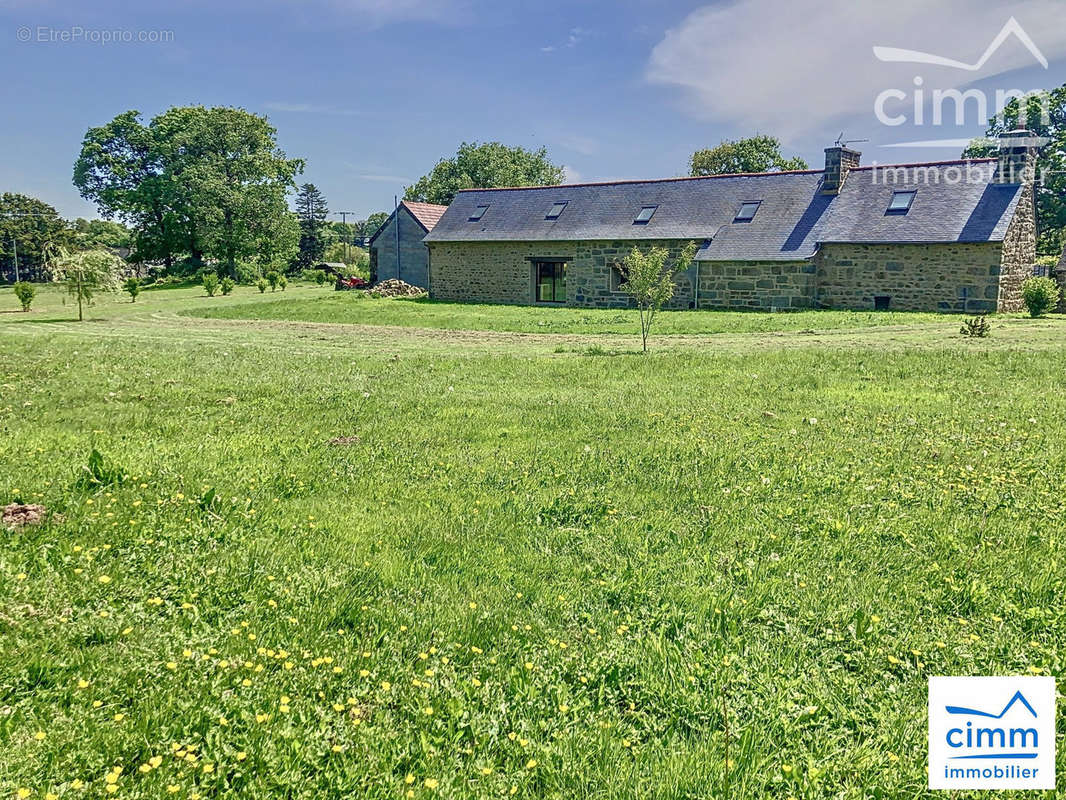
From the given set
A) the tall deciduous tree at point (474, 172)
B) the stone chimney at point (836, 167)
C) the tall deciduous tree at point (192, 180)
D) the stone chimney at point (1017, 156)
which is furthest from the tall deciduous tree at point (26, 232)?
the stone chimney at point (1017, 156)

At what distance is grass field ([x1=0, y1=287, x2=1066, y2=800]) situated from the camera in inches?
115

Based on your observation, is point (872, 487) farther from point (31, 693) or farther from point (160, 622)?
point (31, 693)

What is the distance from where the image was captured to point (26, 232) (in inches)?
2940

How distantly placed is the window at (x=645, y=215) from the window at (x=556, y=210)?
4.31 metres

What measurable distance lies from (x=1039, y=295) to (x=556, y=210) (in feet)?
67.8

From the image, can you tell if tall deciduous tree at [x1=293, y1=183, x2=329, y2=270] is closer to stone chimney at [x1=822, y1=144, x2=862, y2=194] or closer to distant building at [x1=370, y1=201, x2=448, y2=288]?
distant building at [x1=370, y1=201, x2=448, y2=288]

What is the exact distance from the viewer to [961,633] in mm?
3793

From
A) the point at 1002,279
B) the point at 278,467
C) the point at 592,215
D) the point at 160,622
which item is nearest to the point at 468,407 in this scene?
the point at 278,467

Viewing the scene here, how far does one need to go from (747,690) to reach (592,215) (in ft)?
109

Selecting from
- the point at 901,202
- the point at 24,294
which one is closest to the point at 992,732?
the point at 901,202

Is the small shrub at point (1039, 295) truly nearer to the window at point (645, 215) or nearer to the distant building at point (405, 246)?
the window at point (645, 215)

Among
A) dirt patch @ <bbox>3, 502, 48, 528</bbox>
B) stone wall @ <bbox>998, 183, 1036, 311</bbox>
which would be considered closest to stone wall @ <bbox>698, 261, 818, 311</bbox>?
stone wall @ <bbox>998, 183, 1036, 311</bbox>

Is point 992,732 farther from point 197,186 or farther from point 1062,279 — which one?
point 197,186

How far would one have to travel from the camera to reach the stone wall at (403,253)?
138 ft
